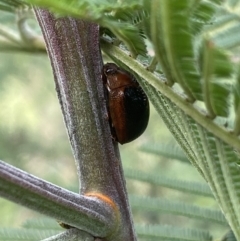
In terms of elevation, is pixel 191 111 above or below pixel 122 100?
below

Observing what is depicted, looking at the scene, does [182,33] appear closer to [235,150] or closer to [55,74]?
[235,150]

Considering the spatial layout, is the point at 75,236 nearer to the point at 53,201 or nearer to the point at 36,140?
the point at 53,201

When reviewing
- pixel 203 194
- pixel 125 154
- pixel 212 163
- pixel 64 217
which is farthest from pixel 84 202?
pixel 125 154

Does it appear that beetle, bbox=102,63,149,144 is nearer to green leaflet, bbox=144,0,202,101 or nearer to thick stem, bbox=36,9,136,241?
thick stem, bbox=36,9,136,241

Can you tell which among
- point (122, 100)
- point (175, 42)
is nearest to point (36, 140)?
point (122, 100)

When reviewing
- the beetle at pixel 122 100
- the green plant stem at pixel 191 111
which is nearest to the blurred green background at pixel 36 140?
the beetle at pixel 122 100

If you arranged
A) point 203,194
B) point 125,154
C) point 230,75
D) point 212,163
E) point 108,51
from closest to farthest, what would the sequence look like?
point 230,75
point 212,163
point 108,51
point 203,194
point 125,154

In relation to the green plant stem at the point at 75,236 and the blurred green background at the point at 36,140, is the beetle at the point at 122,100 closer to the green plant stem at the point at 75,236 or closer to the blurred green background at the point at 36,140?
the green plant stem at the point at 75,236
